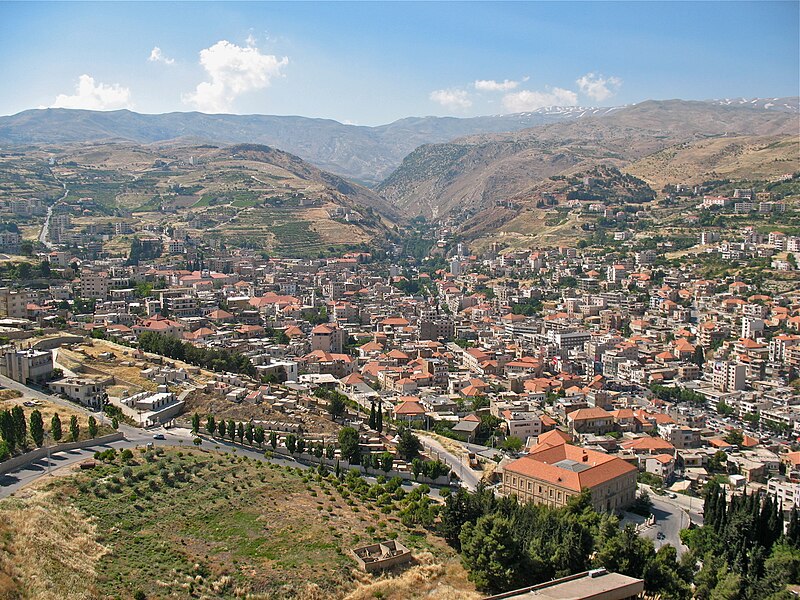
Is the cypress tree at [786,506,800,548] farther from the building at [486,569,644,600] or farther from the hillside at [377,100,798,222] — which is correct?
the hillside at [377,100,798,222]

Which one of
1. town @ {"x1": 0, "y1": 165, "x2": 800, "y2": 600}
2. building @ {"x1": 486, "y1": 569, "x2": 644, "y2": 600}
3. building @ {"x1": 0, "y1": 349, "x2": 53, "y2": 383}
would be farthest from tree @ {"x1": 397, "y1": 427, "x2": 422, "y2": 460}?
building @ {"x1": 0, "y1": 349, "x2": 53, "y2": 383}

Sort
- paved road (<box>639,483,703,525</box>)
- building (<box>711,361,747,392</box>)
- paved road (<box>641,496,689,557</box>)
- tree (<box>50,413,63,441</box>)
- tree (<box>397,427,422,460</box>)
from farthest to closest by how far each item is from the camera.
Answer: building (<box>711,361,747,392</box>) → tree (<box>397,427,422,460</box>) → paved road (<box>639,483,703,525</box>) → paved road (<box>641,496,689,557</box>) → tree (<box>50,413,63,441</box>)

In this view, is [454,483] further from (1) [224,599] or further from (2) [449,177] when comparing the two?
(2) [449,177]

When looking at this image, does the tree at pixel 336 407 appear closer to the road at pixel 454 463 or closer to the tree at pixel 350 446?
the road at pixel 454 463

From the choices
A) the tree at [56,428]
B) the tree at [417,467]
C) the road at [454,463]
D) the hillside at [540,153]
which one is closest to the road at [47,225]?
the road at [454,463]

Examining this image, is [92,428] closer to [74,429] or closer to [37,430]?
[74,429]

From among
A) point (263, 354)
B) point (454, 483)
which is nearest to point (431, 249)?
point (263, 354)

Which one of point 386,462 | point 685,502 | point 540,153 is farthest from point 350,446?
point 540,153

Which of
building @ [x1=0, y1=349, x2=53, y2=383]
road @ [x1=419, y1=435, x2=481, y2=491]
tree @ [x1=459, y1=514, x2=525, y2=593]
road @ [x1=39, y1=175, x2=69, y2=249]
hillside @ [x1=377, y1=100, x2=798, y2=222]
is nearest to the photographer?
tree @ [x1=459, y1=514, x2=525, y2=593]
